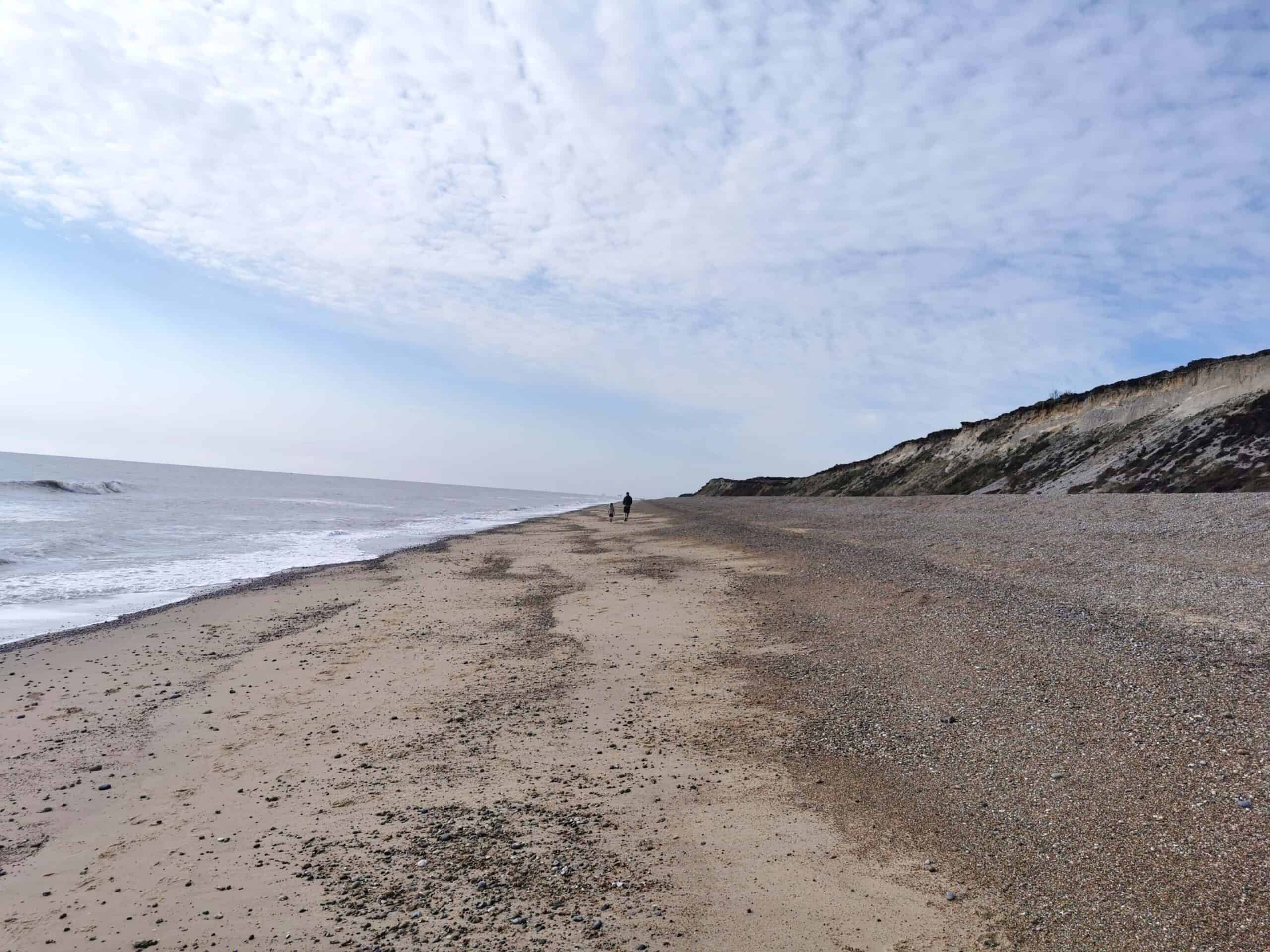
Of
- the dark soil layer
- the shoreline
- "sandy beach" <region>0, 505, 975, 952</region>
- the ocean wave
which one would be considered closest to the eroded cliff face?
the dark soil layer

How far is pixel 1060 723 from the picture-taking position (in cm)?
617

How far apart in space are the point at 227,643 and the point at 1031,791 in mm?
10690

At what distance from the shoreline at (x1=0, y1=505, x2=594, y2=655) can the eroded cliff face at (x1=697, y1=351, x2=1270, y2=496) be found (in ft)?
101

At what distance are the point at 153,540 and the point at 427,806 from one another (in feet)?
87.7

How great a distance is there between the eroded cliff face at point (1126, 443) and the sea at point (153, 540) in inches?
1223

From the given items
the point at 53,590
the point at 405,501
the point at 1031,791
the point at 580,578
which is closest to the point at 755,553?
the point at 580,578

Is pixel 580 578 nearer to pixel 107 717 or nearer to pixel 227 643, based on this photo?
pixel 227 643

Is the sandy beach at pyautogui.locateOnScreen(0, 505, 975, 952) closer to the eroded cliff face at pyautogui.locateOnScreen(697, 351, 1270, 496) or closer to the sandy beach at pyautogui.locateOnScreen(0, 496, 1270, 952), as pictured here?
the sandy beach at pyautogui.locateOnScreen(0, 496, 1270, 952)

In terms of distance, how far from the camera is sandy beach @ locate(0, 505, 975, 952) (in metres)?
3.85

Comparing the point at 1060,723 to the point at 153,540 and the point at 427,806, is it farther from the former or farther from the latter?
the point at 153,540

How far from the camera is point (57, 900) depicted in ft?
13.8

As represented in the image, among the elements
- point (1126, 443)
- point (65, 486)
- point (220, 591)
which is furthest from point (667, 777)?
point (65, 486)

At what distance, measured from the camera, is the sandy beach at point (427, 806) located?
3.85 meters

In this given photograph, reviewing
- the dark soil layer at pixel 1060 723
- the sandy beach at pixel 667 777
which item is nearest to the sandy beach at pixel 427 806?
the sandy beach at pixel 667 777
